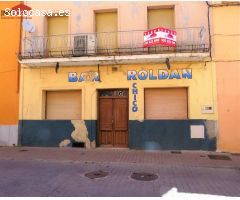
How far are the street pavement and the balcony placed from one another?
13.7 feet

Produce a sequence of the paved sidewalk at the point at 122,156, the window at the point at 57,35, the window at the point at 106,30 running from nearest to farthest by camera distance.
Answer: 1. the paved sidewalk at the point at 122,156
2. the window at the point at 106,30
3. the window at the point at 57,35

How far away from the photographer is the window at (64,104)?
12.9m

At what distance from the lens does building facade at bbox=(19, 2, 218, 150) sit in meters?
11.8

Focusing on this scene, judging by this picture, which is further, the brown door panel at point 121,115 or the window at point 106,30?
the window at point 106,30

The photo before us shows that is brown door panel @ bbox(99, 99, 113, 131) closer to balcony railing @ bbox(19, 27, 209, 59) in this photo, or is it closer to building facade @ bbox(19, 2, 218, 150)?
building facade @ bbox(19, 2, 218, 150)

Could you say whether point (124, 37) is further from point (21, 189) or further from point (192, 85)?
point (21, 189)

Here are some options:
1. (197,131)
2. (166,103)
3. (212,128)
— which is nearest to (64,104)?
(166,103)

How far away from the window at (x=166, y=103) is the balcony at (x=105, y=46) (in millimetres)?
1780

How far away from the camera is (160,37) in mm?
11141

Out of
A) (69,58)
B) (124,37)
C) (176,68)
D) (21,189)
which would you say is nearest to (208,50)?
(176,68)

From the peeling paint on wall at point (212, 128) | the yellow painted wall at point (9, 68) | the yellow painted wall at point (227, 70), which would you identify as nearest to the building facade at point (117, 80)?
the peeling paint on wall at point (212, 128)

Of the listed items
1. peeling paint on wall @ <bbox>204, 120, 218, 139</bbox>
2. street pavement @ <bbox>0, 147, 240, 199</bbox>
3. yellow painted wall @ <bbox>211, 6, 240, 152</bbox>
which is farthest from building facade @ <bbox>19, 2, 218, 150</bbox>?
street pavement @ <bbox>0, 147, 240, 199</bbox>

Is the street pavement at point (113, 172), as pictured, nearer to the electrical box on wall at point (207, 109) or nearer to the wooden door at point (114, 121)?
the wooden door at point (114, 121)

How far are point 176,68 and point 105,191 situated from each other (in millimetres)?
7461
